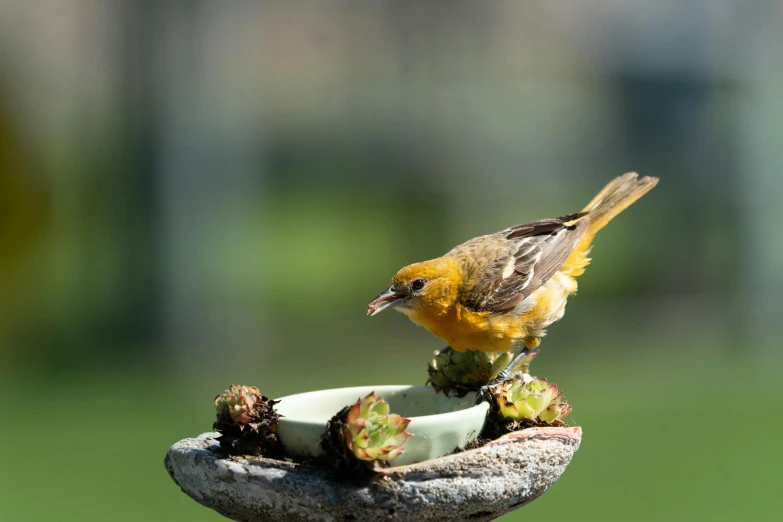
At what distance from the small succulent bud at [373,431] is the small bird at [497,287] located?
842mm

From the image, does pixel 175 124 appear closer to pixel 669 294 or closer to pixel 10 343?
pixel 10 343

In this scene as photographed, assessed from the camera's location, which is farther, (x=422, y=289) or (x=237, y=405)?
(x=422, y=289)

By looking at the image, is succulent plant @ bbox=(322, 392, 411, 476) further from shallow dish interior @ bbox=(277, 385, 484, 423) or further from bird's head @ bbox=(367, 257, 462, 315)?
bird's head @ bbox=(367, 257, 462, 315)

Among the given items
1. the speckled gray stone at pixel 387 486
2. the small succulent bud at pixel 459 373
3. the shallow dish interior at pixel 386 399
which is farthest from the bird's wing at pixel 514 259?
the speckled gray stone at pixel 387 486

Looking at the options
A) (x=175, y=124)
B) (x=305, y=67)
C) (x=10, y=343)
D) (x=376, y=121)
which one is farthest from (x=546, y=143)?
(x=10, y=343)

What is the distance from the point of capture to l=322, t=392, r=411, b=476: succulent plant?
1.86 m

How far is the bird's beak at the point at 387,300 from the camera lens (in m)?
2.77

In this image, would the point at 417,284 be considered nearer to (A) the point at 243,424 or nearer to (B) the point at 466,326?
(B) the point at 466,326

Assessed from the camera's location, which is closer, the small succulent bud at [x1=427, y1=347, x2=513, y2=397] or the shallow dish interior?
the shallow dish interior

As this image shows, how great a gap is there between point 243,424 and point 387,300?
882mm

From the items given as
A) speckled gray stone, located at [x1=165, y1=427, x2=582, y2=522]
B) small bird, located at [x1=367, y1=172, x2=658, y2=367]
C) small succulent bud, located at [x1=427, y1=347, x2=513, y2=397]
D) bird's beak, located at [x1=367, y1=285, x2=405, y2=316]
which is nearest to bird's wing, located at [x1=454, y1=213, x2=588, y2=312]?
small bird, located at [x1=367, y1=172, x2=658, y2=367]

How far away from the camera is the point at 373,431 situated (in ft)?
6.17

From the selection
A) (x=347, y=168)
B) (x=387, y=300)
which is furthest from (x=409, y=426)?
(x=347, y=168)

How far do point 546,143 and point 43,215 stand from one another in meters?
5.88
